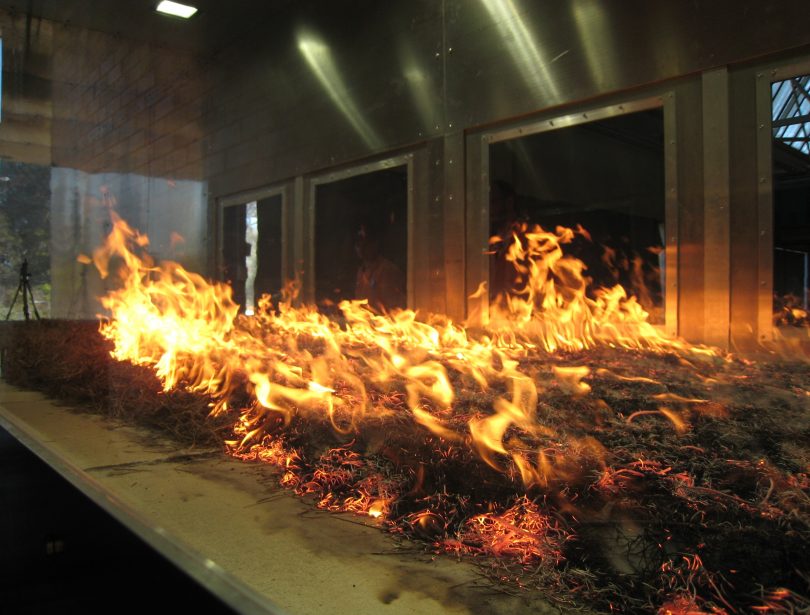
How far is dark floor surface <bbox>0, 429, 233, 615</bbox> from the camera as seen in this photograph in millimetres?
1732

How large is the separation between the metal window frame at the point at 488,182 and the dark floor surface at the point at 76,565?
3.51 meters

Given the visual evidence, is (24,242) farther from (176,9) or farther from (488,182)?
(488,182)

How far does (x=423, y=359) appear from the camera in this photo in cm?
379

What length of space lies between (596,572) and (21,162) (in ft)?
32.9

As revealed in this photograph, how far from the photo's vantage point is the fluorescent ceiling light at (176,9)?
23.7 feet

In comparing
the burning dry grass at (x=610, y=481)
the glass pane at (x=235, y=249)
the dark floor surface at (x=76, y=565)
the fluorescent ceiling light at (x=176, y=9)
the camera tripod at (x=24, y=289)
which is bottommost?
the dark floor surface at (x=76, y=565)

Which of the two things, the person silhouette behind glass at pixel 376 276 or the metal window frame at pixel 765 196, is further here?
the person silhouette behind glass at pixel 376 276

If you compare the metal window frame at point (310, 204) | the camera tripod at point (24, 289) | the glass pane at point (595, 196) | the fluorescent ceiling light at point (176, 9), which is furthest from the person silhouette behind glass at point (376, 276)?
the camera tripod at point (24, 289)

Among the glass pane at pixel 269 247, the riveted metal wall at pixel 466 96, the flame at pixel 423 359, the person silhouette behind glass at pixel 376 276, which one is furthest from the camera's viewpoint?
the glass pane at pixel 269 247

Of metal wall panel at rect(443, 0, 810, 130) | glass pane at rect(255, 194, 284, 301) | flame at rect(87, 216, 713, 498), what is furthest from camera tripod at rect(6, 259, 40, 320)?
metal wall panel at rect(443, 0, 810, 130)

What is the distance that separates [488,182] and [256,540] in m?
3.89

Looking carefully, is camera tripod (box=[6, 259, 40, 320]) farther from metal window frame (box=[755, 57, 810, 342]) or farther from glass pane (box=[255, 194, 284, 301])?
metal window frame (box=[755, 57, 810, 342])

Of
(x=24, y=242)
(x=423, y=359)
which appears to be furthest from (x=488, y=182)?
(x=24, y=242)

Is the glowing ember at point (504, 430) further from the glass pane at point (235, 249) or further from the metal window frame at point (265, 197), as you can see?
the glass pane at point (235, 249)
